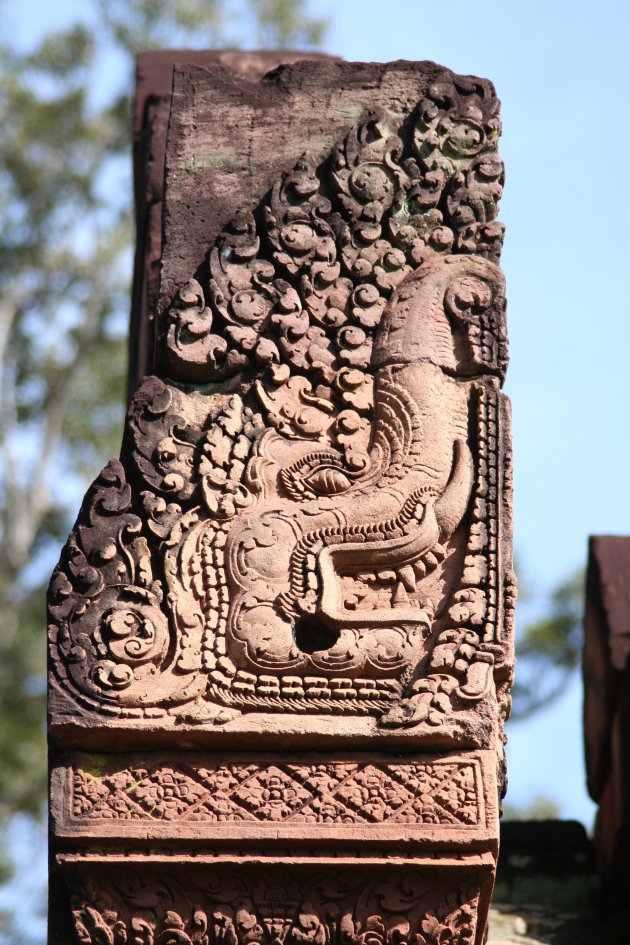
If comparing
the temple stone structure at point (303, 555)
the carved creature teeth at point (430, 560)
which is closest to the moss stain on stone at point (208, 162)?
the temple stone structure at point (303, 555)

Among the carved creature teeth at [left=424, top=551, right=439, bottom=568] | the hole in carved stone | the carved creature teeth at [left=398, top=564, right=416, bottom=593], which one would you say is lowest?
the hole in carved stone

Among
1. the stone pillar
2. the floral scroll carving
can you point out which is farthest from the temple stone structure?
the stone pillar

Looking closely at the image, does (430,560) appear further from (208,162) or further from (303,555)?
(208,162)

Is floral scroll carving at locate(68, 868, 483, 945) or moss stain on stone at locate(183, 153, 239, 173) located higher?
moss stain on stone at locate(183, 153, 239, 173)

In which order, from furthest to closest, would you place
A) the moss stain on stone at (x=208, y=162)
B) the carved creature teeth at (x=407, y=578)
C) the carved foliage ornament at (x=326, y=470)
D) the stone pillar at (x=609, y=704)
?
the stone pillar at (x=609, y=704), the moss stain on stone at (x=208, y=162), the carved creature teeth at (x=407, y=578), the carved foliage ornament at (x=326, y=470)

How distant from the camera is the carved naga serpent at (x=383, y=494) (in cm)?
381

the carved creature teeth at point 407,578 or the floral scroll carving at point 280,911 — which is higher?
the carved creature teeth at point 407,578

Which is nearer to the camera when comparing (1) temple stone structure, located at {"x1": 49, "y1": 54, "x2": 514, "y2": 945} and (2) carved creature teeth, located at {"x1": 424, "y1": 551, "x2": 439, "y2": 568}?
(1) temple stone structure, located at {"x1": 49, "y1": 54, "x2": 514, "y2": 945}

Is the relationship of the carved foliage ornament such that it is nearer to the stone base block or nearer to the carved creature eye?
the carved creature eye

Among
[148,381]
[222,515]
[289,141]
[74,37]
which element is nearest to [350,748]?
[222,515]

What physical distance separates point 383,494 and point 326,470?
0.15 m

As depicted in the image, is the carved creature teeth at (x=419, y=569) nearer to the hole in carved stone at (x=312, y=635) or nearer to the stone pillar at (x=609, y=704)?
the hole in carved stone at (x=312, y=635)

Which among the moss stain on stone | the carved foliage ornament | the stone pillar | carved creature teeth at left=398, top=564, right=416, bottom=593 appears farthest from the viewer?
the stone pillar

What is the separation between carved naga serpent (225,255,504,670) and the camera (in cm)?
381
